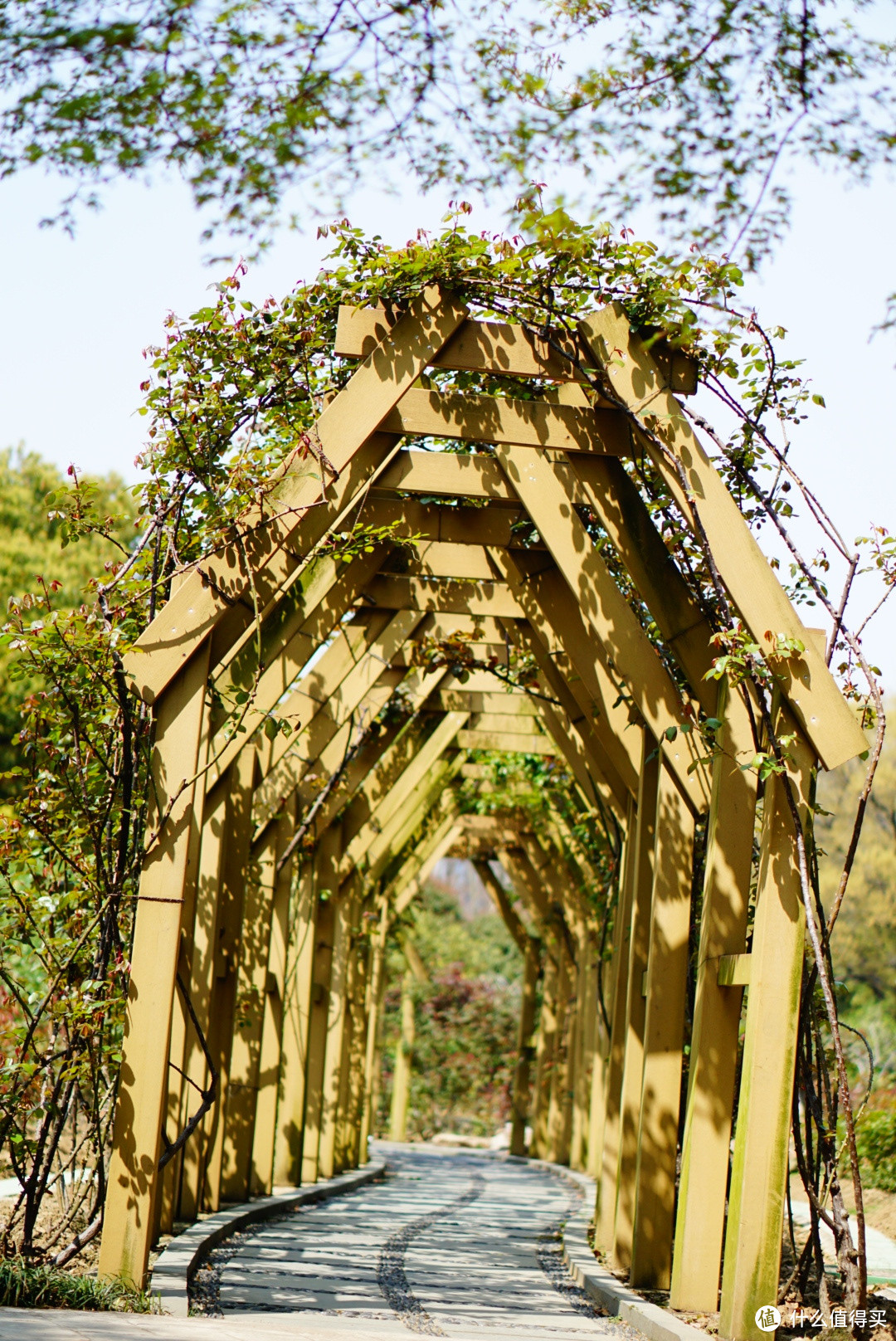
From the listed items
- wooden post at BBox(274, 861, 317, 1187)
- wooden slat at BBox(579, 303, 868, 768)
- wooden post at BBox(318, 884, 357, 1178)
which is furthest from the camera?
wooden post at BBox(318, 884, 357, 1178)

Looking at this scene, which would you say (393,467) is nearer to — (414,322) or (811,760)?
(414,322)

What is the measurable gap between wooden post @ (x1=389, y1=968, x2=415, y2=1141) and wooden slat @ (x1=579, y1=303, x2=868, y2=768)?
14528 mm

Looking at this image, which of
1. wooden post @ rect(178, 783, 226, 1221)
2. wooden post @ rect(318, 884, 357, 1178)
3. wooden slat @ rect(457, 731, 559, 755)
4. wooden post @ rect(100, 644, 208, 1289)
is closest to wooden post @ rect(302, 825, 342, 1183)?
wooden post @ rect(318, 884, 357, 1178)

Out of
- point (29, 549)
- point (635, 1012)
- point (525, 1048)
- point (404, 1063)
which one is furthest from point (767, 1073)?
point (29, 549)

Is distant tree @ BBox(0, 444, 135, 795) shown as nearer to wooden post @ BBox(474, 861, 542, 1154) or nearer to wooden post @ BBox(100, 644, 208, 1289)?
wooden post @ BBox(474, 861, 542, 1154)

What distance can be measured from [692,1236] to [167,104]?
3.85 meters

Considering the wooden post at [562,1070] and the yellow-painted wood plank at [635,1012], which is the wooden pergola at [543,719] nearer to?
the yellow-painted wood plank at [635,1012]

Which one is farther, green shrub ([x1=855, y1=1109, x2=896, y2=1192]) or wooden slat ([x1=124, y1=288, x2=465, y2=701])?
green shrub ([x1=855, y1=1109, x2=896, y2=1192])

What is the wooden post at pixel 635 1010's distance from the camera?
5.74 metres

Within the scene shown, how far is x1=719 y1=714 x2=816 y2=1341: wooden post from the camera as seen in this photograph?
→ 3.93 metres

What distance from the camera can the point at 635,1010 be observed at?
5.89 m

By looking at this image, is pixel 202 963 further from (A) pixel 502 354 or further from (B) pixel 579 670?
(A) pixel 502 354

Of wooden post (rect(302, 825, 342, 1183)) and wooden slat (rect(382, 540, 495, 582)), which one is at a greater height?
wooden slat (rect(382, 540, 495, 582))

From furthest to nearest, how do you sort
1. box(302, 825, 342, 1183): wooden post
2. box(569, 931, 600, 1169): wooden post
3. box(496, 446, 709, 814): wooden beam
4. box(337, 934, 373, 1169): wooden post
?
box(569, 931, 600, 1169): wooden post, box(337, 934, 373, 1169): wooden post, box(302, 825, 342, 1183): wooden post, box(496, 446, 709, 814): wooden beam
